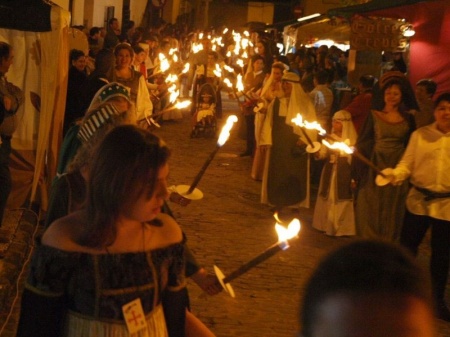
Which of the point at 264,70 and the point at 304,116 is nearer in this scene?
the point at 304,116

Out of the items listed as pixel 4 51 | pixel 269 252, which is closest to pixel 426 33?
pixel 4 51

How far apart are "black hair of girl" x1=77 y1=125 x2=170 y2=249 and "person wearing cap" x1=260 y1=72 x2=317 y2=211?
7.85 meters

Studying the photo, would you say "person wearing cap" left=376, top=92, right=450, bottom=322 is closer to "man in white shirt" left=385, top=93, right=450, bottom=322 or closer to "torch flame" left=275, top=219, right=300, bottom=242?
"man in white shirt" left=385, top=93, right=450, bottom=322

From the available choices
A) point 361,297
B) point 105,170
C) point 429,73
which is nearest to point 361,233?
point 429,73


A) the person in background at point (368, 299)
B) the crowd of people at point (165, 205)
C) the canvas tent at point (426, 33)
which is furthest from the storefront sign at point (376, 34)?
the person in background at point (368, 299)

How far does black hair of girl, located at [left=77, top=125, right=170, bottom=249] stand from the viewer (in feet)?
8.57

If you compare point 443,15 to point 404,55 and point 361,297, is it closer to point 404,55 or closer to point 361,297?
point 404,55

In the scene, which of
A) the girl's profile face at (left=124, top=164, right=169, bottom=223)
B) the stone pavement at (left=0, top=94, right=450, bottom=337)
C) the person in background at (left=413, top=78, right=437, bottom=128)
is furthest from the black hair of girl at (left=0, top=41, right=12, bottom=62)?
the girl's profile face at (left=124, top=164, right=169, bottom=223)

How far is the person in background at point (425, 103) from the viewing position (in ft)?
29.0

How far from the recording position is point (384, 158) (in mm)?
7996

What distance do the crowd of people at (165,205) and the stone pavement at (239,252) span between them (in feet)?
1.71

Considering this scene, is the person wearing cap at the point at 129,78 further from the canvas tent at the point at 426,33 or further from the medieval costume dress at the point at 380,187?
the canvas tent at the point at 426,33

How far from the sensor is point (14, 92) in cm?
727

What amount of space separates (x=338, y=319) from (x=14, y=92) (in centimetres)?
632
